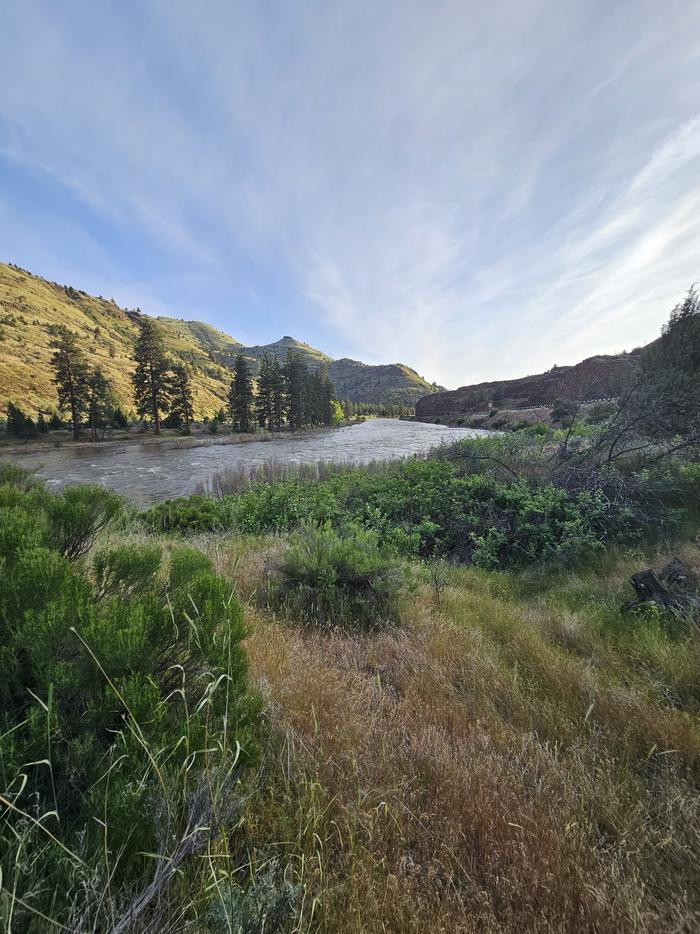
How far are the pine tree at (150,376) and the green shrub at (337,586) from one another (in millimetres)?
38892

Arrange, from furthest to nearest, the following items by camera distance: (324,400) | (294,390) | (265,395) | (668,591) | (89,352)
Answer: (89,352)
(324,400)
(294,390)
(265,395)
(668,591)

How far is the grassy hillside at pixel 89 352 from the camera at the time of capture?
43.7m

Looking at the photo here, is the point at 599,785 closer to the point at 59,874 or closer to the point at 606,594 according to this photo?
the point at 59,874

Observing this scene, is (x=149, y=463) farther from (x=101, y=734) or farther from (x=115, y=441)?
(x=101, y=734)

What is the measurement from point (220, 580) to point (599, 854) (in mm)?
1941

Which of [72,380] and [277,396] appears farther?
[277,396]

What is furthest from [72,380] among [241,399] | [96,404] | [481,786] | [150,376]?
[481,786]

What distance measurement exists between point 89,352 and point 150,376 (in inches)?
1598

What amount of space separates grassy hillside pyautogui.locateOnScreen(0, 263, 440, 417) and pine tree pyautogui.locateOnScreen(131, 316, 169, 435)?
11.2 meters

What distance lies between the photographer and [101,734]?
1243 mm

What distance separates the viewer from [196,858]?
3.66 ft

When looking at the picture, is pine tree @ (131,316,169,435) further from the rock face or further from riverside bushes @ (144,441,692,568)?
the rock face

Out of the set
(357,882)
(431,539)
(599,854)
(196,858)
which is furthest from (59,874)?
(431,539)

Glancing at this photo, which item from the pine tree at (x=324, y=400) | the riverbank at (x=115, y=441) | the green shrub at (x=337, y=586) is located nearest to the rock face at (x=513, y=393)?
the pine tree at (x=324, y=400)
